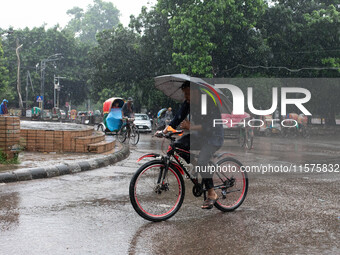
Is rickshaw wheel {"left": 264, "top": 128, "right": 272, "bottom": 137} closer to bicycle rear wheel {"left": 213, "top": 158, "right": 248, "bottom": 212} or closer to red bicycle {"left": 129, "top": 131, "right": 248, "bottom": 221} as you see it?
bicycle rear wheel {"left": 213, "top": 158, "right": 248, "bottom": 212}

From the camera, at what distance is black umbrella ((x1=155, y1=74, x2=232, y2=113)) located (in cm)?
525

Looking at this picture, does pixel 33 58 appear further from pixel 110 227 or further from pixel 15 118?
pixel 110 227

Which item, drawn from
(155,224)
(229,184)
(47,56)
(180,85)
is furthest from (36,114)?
(155,224)

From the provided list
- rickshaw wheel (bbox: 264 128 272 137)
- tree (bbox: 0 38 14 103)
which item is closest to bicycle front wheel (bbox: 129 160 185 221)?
rickshaw wheel (bbox: 264 128 272 137)

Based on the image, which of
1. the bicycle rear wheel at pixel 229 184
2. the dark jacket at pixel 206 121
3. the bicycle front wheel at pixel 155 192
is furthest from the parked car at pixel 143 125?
the bicycle front wheel at pixel 155 192

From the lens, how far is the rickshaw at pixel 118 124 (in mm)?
→ 16469

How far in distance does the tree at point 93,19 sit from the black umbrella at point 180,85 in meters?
116

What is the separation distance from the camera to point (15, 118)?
27.4ft

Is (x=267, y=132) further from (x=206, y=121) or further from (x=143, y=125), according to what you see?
(x=206, y=121)

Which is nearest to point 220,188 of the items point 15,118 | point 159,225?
point 159,225

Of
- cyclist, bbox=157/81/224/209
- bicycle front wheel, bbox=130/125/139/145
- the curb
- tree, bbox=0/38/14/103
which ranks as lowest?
the curb

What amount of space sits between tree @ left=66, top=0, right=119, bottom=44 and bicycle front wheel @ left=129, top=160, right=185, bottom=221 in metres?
117

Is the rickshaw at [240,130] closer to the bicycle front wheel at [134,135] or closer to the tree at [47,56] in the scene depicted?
the bicycle front wheel at [134,135]

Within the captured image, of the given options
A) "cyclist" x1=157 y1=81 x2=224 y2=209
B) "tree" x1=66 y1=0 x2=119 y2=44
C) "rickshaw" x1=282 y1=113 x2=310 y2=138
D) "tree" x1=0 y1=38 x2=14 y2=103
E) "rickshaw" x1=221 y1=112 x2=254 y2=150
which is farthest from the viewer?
"tree" x1=66 y1=0 x2=119 y2=44
